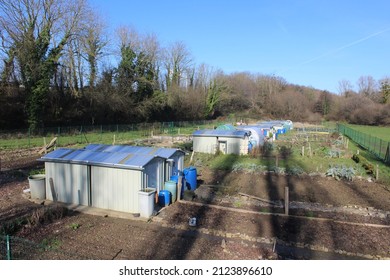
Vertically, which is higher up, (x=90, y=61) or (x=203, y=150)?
(x=90, y=61)

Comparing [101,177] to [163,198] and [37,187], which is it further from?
[37,187]

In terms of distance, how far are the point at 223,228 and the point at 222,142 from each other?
17340mm

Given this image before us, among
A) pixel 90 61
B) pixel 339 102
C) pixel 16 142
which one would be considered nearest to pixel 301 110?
pixel 339 102

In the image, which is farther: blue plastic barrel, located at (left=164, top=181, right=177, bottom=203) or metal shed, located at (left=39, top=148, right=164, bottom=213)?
blue plastic barrel, located at (left=164, top=181, right=177, bottom=203)

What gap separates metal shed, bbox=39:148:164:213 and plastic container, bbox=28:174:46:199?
155 mm

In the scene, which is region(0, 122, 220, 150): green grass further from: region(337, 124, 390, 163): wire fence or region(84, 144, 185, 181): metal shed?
region(337, 124, 390, 163): wire fence

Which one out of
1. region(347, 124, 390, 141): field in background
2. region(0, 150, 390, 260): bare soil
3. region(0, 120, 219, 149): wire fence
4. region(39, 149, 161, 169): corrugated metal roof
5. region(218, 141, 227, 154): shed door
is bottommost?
region(0, 150, 390, 260): bare soil

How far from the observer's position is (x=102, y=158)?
38.6 ft

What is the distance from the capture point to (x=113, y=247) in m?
8.20

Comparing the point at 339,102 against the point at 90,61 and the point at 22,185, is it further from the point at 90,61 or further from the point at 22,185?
the point at 22,185

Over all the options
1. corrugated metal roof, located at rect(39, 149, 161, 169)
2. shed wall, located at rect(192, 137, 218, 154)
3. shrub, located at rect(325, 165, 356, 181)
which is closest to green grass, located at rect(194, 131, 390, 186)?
shrub, located at rect(325, 165, 356, 181)

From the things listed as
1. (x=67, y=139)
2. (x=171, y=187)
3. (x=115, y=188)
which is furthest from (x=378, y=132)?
(x=115, y=188)

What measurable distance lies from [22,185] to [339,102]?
302ft

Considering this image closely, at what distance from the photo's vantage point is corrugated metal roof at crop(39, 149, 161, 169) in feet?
36.4
